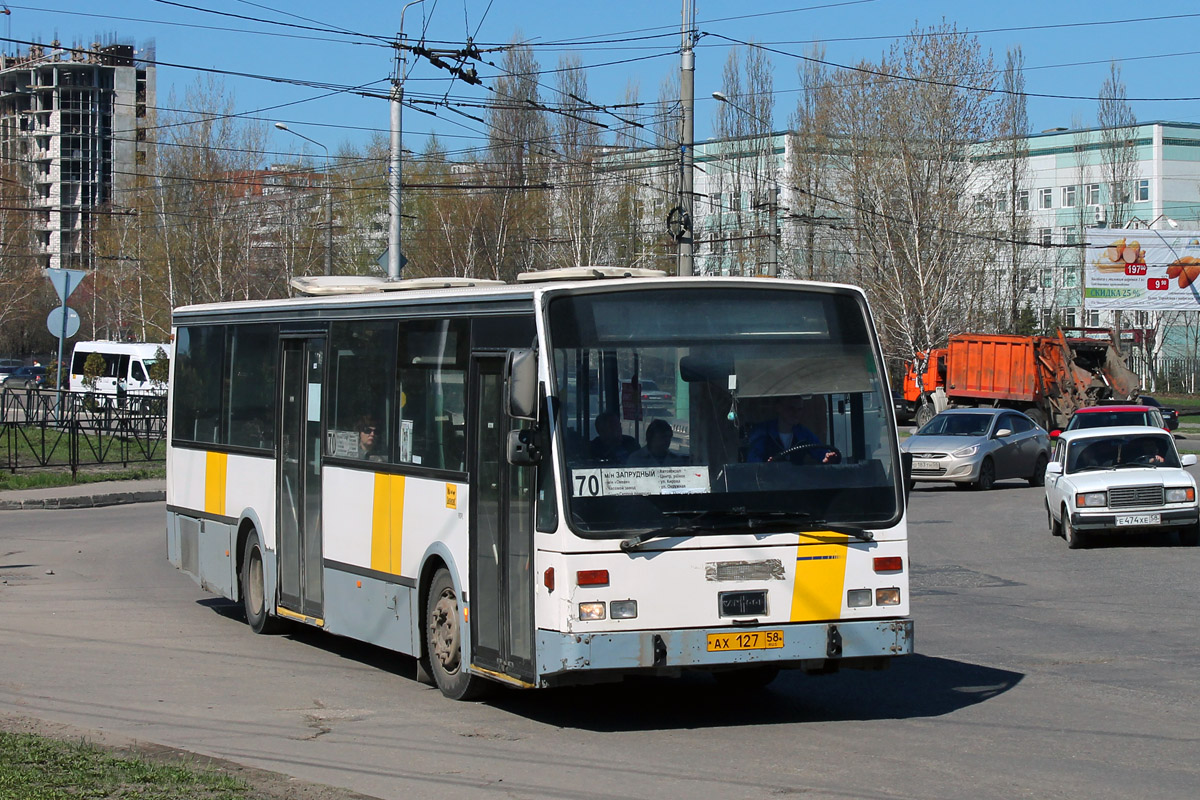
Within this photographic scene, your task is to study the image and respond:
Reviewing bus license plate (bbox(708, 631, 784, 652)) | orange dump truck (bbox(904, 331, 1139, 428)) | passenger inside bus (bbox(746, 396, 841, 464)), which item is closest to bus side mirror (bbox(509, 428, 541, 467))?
passenger inside bus (bbox(746, 396, 841, 464))

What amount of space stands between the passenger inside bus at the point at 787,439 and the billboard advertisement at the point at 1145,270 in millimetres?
47012

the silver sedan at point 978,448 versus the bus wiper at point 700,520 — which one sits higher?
the bus wiper at point 700,520

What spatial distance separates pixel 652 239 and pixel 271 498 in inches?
2197

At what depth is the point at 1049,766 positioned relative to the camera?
23.5 feet

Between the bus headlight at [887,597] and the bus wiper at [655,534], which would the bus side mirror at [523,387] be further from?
the bus headlight at [887,597]

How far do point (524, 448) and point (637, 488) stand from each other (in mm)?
655

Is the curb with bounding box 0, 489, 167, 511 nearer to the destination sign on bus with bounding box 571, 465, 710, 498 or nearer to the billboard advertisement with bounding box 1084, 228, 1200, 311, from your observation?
the destination sign on bus with bounding box 571, 465, 710, 498

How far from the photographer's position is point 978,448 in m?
28.3

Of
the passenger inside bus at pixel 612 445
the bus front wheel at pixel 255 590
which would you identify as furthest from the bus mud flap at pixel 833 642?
the bus front wheel at pixel 255 590

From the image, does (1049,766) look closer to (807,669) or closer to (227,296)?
(807,669)

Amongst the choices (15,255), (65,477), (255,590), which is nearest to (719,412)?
(255,590)

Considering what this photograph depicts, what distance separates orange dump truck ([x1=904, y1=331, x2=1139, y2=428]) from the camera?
43.6m

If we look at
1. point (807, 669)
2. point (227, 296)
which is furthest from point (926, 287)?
point (807, 669)

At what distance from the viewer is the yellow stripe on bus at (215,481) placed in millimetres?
13141
